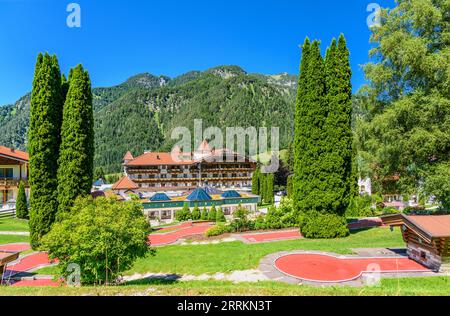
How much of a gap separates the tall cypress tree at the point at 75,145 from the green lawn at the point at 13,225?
35.7 ft

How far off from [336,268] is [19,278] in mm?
15958

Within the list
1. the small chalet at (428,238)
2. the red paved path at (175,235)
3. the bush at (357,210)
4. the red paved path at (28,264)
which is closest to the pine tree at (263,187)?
the bush at (357,210)

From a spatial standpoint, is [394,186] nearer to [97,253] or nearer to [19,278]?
[97,253]

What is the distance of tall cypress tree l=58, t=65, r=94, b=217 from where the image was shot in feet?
70.5

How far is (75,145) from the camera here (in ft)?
71.5

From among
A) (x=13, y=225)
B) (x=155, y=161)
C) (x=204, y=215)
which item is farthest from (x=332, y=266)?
(x=155, y=161)

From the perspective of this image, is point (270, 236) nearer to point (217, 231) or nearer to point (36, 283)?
point (217, 231)

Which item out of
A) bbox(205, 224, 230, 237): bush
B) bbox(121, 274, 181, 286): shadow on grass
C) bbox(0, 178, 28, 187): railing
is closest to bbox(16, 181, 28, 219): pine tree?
bbox(0, 178, 28, 187): railing

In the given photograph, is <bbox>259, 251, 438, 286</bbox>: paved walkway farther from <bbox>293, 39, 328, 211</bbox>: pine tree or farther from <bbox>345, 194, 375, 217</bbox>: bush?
<bbox>345, 194, 375, 217</bbox>: bush

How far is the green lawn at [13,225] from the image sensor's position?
1115 inches

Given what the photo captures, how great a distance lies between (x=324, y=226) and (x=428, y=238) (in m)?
8.33

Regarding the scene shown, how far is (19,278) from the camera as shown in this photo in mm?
15117

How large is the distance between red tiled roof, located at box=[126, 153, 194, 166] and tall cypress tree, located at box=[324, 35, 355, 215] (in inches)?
1884
